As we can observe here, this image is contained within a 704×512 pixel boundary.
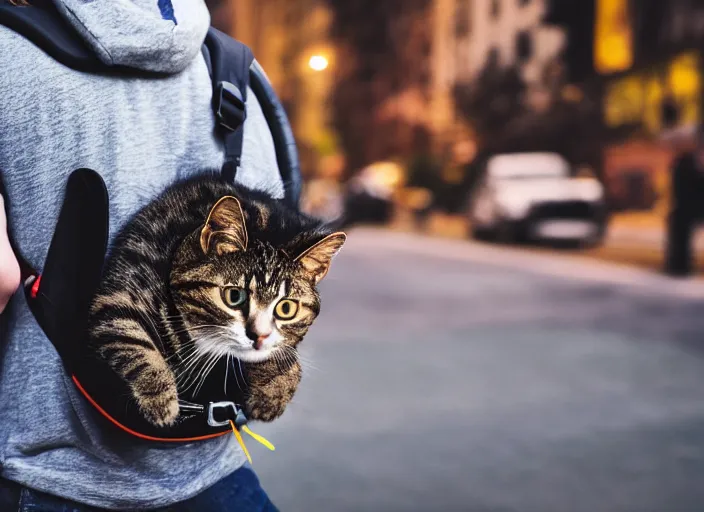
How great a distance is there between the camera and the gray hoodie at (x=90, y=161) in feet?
4.84

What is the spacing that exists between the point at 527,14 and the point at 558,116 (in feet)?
52.7

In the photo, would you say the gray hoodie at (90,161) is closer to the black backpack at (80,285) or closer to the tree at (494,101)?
the black backpack at (80,285)

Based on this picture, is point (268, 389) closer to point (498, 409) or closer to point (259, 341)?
point (259, 341)

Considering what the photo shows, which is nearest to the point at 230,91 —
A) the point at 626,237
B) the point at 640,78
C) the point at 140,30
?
the point at 140,30

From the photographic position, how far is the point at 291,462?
580 cm

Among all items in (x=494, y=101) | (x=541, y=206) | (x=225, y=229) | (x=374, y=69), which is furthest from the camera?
(x=374, y=69)

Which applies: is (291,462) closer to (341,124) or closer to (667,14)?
(667,14)

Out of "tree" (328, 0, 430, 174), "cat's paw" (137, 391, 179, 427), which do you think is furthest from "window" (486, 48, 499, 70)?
"cat's paw" (137, 391, 179, 427)

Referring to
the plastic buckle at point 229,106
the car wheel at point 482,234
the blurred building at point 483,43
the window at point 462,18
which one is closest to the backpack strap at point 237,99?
the plastic buckle at point 229,106

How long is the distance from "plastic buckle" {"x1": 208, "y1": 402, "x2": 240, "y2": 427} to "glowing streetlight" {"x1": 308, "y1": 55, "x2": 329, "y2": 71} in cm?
75

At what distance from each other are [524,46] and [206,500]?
50.7 m

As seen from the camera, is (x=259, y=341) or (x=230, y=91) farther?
(x=230, y=91)

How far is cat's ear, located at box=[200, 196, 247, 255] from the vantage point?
134 centimetres

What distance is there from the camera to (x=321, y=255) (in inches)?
56.0
